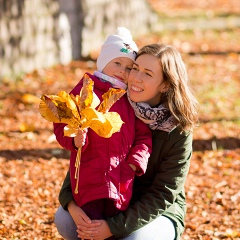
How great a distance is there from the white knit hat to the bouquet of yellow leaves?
0.36 meters

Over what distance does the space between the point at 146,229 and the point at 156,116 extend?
0.68 metres

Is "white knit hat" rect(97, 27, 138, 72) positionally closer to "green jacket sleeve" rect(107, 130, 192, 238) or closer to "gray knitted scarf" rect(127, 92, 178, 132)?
"gray knitted scarf" rect(127, 92, 178, 132)

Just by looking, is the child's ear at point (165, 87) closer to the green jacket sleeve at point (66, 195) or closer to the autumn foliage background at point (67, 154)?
A: the green jacket sleeve at point (66, 195)

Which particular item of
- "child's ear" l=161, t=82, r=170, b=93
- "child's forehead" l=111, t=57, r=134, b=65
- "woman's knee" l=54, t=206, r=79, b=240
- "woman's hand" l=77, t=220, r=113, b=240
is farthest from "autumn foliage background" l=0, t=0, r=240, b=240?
"child's forehead" l=111, t=57, r=134, b=65

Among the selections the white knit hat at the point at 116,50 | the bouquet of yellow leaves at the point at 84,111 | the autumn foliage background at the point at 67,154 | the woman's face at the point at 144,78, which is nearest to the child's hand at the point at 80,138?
the bouquet of yellow leaves at the point at 84,111

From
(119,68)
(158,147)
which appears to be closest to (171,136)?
(158,147)

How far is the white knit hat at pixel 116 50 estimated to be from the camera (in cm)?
366

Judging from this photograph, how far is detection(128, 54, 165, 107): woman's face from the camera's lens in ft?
11.7

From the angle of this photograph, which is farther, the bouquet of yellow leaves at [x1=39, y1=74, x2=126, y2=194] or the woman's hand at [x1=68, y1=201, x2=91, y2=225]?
the woman's hand at [x1=68, y1=201, x2=91, y2=225]

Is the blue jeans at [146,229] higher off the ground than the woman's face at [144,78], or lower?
lower

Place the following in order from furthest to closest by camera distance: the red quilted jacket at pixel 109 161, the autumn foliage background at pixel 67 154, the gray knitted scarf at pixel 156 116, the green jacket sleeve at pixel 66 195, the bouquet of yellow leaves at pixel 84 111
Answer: the autumn foliage background at pixel 67 154, the green jacket sleeve at pixel 66 195, the gray knitted scarf at pixel 156 116, the red quilted jacket at pixel 109 161, the bouquet of yellow leaves at pixel 84 111

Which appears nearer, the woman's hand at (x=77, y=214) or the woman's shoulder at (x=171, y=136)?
the woman's hand at (x=77, y=214)

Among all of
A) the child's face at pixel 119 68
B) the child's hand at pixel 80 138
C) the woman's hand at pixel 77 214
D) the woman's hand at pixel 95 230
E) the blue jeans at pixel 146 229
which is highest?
the child's face at pixel 119 68

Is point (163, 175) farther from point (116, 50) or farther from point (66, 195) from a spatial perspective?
point (116, 50)
